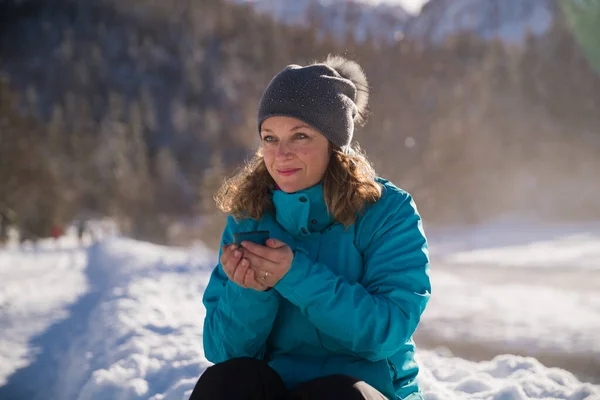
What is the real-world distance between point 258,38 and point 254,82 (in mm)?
11595

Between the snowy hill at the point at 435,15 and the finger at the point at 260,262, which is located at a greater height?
the snowy hill at the point at 435,15

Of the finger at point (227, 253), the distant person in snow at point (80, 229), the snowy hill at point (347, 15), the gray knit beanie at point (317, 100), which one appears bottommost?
the finger at point (227, 253)

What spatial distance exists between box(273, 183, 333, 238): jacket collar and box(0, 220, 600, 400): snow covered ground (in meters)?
1.36

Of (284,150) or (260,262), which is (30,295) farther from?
(260,262)

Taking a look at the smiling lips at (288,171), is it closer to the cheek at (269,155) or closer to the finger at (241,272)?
the cheek at (269,155)

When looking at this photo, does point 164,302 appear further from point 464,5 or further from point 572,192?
point 464,5

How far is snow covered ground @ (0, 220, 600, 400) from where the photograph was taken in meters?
2.85

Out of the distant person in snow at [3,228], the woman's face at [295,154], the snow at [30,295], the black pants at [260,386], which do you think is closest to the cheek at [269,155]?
the woman's face at [295,154]

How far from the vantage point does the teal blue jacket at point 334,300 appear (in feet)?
→ 4.53

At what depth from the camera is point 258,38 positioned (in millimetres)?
71562

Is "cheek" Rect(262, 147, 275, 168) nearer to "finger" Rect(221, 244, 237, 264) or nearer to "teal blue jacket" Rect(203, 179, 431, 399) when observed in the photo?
"teal blue jacket" Rect(203, 179, 431, 399)

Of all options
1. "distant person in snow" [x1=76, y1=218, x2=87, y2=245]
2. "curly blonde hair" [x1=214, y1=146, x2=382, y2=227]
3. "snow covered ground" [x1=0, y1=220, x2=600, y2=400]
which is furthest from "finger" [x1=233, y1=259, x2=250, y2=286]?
"distant person in snow" [x1=76, y1=218, x2=87, y2=245]

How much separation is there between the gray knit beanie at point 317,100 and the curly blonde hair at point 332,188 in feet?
0.30

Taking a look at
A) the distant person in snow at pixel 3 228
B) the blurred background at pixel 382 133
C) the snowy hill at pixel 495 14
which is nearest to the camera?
the blurred background at pixel 382 133
